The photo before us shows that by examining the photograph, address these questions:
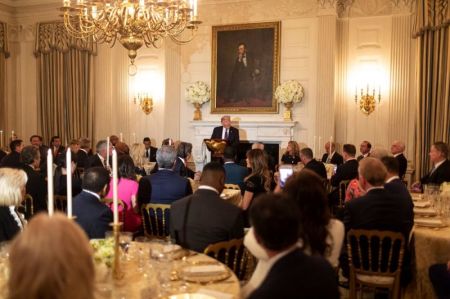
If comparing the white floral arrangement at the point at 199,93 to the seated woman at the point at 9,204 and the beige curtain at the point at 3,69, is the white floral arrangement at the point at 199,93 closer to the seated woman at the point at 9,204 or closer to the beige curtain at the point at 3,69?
the beige curtain at the point at 3,69

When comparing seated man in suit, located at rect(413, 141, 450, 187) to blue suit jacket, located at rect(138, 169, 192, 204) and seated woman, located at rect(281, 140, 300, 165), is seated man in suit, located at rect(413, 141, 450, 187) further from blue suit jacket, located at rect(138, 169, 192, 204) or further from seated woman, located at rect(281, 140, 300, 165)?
blue suit jacket, located at rect(138, 169, 192, 204)

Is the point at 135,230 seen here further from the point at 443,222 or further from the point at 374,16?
the point at 374,16

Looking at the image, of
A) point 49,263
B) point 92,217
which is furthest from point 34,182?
point 49,263

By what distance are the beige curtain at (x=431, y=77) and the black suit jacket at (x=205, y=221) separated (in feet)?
23.6

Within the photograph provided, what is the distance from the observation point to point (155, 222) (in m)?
4.60

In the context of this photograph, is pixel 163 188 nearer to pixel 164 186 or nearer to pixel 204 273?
pixel 164 186

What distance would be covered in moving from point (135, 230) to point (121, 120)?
7956 millimetres

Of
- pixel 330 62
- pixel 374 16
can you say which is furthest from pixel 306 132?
pixel 374 16

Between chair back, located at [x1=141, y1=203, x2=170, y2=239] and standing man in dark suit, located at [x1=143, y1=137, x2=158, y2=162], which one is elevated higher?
standing man in dark suit, located at [x1=143, y1=137, x2=158, y2=162]

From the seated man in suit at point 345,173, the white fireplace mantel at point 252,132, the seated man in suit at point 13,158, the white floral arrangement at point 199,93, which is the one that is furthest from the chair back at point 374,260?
the white floral arrangement at point 199,93

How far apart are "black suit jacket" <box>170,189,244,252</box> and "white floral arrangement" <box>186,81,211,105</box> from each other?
775 cm

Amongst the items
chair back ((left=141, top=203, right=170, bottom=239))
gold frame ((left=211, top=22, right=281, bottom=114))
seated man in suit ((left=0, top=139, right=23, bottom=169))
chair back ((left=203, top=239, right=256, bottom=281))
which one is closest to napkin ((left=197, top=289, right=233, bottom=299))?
chair back ((left=203, top=239, right=256, bottom=281))

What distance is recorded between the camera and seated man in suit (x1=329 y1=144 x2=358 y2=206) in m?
7.17

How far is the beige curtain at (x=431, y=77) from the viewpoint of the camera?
360 inches
